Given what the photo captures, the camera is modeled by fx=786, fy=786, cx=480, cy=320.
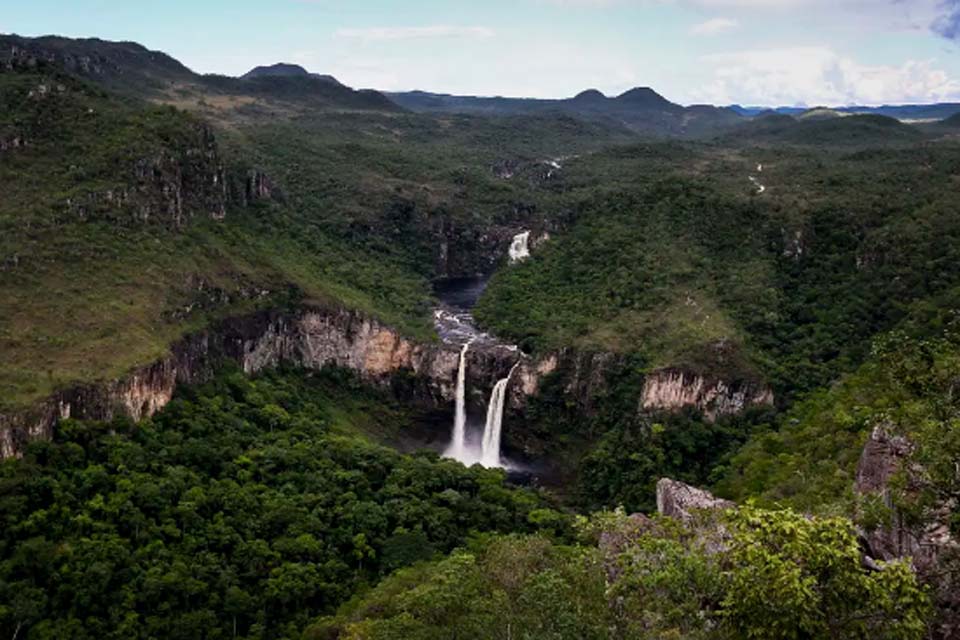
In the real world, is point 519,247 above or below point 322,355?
above

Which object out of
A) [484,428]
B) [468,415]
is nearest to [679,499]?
[484,428]

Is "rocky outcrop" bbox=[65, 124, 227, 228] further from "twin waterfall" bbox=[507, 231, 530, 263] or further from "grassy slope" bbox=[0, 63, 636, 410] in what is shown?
"twin waterfall" bbox=[507, 231, 530, 263]

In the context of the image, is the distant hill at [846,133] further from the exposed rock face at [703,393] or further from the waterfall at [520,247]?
the exposed rock face at [703,393]

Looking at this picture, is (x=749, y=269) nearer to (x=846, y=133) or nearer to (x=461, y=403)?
(x=461, y=403)

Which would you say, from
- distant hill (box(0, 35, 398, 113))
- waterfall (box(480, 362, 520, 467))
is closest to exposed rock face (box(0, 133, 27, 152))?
waterfall (box(480, 362, 520, 467))

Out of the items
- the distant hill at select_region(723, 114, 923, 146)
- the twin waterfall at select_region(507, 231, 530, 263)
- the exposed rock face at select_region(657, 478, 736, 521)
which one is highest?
the distant hill at select_region(723, 114, 923, 146)

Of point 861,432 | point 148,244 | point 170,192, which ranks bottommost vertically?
point 861,432
